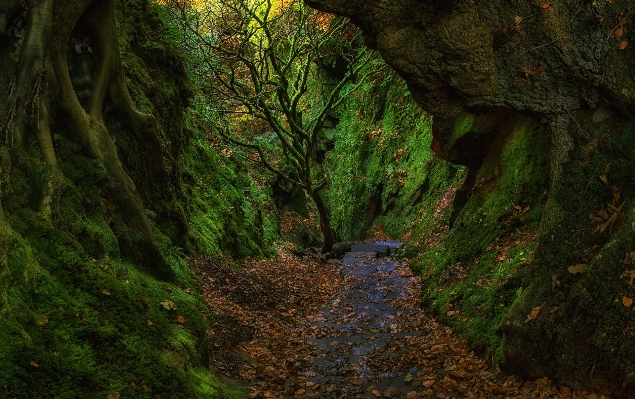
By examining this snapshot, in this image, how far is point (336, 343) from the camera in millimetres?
7914

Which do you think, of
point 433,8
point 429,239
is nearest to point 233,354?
point 433,8

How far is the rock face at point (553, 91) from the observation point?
5.13 metres

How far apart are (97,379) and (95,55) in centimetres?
474

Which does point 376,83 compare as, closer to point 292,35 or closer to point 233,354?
point 292,35

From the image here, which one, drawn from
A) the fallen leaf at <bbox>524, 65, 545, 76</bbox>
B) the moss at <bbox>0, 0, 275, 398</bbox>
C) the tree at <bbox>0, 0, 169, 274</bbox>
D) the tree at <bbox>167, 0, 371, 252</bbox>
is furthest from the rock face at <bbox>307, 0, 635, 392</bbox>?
the tree at <bbox>167, 0, 371, 252</bbox>

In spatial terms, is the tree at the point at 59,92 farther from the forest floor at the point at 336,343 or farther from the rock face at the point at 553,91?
the rock face at the point at 553,91

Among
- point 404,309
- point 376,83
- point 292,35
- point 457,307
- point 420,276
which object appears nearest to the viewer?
point 457,307

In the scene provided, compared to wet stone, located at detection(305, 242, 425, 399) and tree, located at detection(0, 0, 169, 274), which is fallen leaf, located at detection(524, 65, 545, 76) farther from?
tree, located at detection(0, 0, 169, 274)

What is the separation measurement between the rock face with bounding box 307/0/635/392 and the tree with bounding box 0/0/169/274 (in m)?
3.02

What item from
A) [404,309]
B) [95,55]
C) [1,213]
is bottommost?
[404,309]

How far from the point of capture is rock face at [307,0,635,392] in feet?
16.8

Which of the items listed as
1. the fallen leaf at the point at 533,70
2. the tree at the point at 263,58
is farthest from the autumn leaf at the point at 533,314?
the tree at the point at 263,58

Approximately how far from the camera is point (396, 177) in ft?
73.2

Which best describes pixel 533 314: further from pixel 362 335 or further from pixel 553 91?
pixel 362 335
